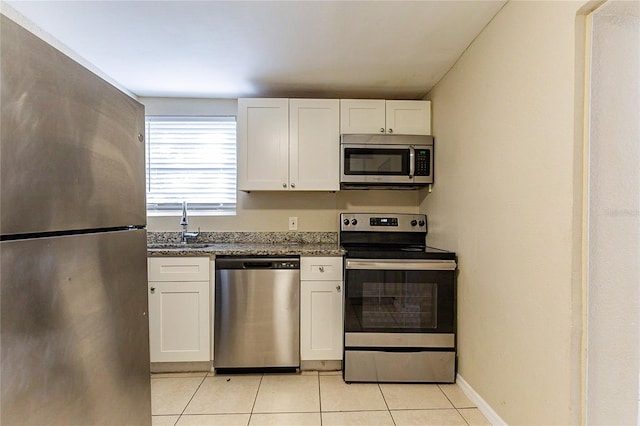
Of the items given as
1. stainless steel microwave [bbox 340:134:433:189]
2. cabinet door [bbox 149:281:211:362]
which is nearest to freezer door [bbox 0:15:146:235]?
cabinet door [bbox 149:281:211:362]

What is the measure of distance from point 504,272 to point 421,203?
1.31 meters

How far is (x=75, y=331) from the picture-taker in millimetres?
778

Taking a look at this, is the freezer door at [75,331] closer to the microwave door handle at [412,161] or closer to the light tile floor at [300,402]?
the light tile floor at [300,402]

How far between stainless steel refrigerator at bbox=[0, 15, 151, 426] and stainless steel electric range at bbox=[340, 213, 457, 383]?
1394mm

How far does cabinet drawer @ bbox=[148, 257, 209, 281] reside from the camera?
225cm

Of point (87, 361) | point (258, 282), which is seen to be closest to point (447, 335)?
point (258, 282)

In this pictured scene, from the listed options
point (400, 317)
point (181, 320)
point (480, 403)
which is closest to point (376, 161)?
point (400, 317)

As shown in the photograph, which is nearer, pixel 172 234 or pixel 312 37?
pixel 312 37

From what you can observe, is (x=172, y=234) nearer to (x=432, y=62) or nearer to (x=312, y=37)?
(x=312, y=37)

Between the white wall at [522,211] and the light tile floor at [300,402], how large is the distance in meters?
0.26

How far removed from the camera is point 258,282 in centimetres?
222

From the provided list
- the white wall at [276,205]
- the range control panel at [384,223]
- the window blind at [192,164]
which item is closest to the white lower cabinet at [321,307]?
the range control panel at [384,223]

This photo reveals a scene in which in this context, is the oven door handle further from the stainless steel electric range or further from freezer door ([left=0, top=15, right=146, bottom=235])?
freezer door ([left=0, top=15, right=146, bottom=235])

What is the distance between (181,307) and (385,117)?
2146 millimetres
